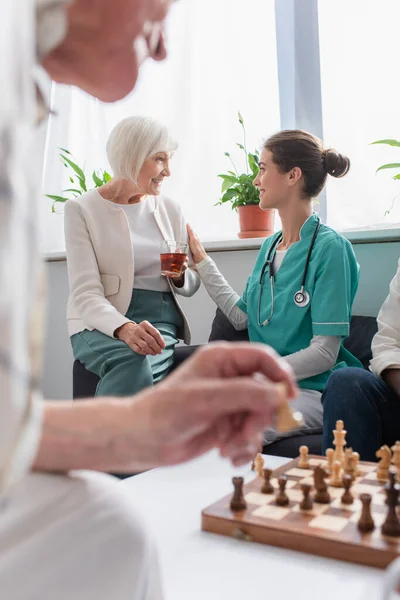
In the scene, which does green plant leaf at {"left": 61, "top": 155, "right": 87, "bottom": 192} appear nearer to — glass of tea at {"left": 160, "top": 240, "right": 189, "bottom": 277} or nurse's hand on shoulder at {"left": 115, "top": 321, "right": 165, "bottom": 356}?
glass of tea at {"left": 160, "top": 240, "right": 189, "bottom": 277}

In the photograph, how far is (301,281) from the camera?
228 cm

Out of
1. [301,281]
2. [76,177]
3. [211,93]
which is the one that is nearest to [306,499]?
[301,281]

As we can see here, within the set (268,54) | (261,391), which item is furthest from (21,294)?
(268,54)

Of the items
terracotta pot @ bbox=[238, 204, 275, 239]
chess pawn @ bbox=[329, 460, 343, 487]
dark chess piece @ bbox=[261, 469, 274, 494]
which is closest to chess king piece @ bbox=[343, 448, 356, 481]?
chess pawn @ bbox=[329, 460, 343, 487]

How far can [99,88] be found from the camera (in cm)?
74

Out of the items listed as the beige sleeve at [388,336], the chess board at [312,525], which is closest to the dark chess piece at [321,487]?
the chess board at [312,525]

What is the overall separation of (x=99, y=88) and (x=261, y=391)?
41cm

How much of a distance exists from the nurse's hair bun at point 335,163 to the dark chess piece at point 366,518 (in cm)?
Result: 164

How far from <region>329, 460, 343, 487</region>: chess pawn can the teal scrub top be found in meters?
0.91

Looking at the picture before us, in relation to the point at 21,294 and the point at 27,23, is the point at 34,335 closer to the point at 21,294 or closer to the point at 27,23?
the point at 21,294

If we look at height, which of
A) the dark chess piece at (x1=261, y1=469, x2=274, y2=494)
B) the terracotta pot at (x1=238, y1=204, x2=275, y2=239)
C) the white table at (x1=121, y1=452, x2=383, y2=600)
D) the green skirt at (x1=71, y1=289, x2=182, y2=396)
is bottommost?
the white table at (x1=121, y1=452, x2=383, y2=600)

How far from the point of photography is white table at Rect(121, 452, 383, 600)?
35.0 inches

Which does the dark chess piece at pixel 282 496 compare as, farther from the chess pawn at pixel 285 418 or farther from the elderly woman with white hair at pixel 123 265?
the elderly woman with white hair at pixel 123 265

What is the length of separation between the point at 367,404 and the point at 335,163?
3.33ft
